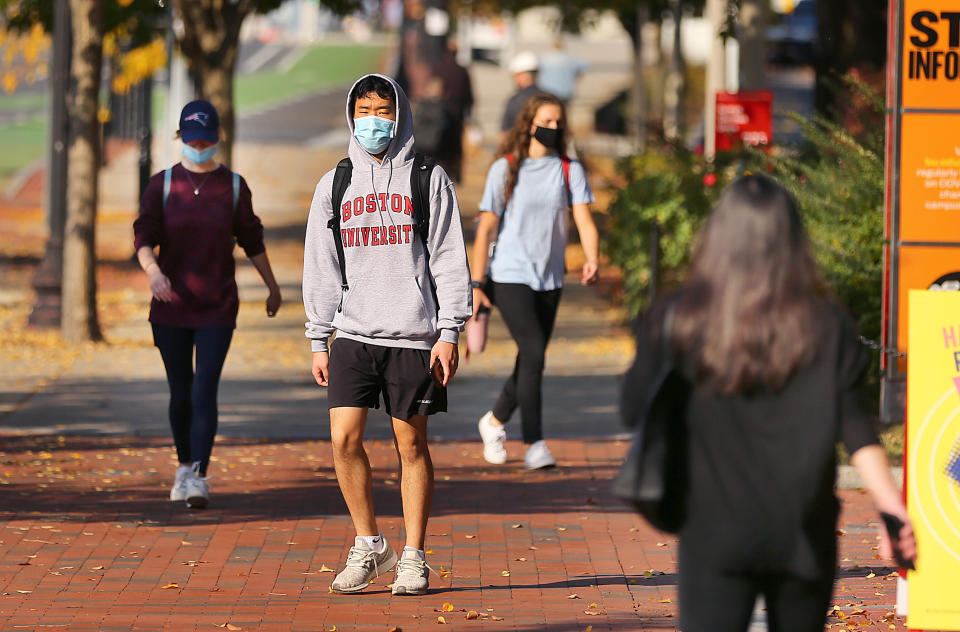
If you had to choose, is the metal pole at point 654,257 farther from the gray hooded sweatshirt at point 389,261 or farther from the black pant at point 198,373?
the gray hooded sweatshirt at point 389,261

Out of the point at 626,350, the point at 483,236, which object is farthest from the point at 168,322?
the point at 626,350

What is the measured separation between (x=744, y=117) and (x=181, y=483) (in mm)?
6855

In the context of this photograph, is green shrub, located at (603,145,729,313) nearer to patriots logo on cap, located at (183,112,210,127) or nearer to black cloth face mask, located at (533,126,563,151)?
black cloth face mask, located at (533,126,563,151)

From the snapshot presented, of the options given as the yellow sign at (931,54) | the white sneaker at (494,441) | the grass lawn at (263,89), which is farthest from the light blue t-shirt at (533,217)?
the grass lawn at (263,89)

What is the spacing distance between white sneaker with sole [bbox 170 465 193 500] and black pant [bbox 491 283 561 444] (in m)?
1.82

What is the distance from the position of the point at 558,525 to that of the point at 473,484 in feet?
3.44

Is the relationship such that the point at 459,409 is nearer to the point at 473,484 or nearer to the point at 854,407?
the point at 473,484

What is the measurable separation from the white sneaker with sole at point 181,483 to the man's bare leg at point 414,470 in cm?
201

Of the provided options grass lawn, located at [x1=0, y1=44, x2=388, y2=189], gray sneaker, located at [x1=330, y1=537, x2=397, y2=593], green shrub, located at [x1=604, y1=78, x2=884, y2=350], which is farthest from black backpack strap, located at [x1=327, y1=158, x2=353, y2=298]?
grass lawn, located at [x1=0, y1=44, x2=388, y2=189]

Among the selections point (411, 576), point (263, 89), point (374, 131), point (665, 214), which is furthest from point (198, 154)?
point (263, 89)

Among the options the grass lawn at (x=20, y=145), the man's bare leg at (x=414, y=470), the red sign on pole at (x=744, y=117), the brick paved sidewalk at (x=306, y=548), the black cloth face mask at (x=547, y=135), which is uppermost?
the grass lawn at (x=20, y=145)

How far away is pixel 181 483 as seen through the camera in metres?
7.55

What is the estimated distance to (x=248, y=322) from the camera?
14820 millimetres

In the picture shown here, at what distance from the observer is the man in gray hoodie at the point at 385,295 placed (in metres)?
5.76
